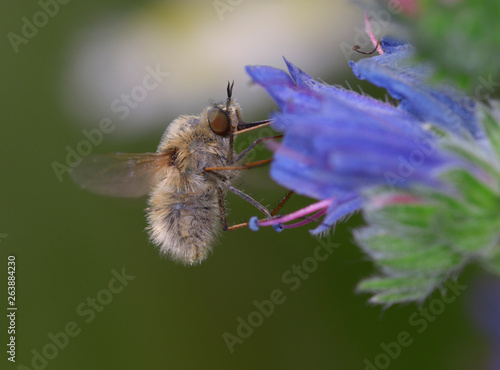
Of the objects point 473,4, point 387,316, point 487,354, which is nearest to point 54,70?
point 387,316

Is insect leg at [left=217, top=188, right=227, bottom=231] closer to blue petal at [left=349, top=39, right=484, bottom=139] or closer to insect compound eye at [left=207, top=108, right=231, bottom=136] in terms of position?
insect compound eye at [left=207, top=108, right=231, bottom=136]

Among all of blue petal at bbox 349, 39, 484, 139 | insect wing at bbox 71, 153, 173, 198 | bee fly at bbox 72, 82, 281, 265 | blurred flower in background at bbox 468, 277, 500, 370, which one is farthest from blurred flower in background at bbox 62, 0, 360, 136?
blue petal at bbox 349, 39, 484, 139

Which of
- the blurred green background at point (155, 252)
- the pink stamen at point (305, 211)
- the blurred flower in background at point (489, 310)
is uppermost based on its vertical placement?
the pink stamen at point (305, 211)

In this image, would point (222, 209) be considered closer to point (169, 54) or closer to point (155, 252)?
point (155, 252)

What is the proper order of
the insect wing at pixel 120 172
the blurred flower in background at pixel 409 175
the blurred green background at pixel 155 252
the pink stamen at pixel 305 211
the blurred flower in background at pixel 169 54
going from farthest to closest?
the blurred flower in background at pixel 169 54 → the blurred green background at pixel 155 252 → the insect wing at pixel 120 172 → the pink stamen at pixel 305 211 → the blurred flower in background at pixel 409 175

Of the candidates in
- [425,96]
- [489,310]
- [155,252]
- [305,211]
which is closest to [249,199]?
[305,211]

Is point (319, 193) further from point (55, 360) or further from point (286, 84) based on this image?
point (55, 360)

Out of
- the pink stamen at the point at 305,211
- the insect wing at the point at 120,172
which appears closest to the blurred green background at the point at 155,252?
Answer: the insect wing at the point at 120,172

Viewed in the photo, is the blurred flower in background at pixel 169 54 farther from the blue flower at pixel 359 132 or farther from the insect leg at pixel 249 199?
the blue flower at pixel 359 132
